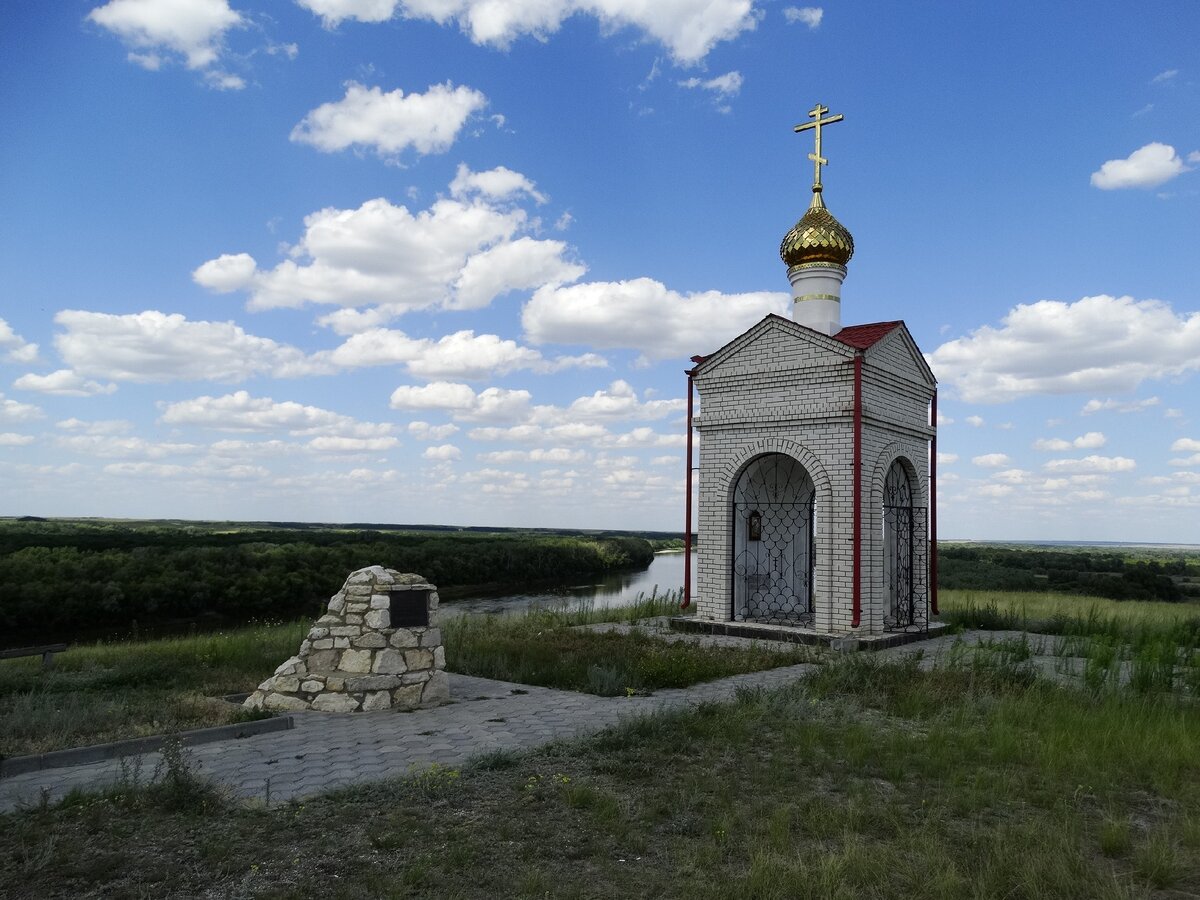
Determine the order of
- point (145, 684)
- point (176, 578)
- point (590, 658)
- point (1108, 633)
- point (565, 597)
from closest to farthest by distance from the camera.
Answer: point (145, 684) → point (590, 658) → point (1108, 633) → point (176, 578) → point (565, 597)

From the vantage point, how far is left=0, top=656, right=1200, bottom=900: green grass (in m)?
3.65

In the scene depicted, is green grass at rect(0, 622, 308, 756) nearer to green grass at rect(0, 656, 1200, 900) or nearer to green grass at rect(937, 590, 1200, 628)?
green grass at rect(0, 656, 1200, 900)

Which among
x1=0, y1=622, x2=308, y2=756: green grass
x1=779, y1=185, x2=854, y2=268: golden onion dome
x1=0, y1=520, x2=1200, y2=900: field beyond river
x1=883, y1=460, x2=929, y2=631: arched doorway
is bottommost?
x1=0, y1=622, x2=308, y2=756: green grass

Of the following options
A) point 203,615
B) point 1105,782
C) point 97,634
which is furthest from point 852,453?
point 203,615

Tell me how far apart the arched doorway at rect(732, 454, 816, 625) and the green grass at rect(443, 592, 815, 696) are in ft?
10.1

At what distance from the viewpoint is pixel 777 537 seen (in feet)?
46.1

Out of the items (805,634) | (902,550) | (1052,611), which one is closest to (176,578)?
(805,634)

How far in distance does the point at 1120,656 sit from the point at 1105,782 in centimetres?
476

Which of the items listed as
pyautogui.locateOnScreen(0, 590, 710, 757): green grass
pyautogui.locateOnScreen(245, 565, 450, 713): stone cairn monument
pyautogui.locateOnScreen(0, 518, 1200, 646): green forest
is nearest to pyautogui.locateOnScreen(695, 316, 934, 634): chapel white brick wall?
pyautogui.locateOnScreen(0, 590, 710, 757): green grass

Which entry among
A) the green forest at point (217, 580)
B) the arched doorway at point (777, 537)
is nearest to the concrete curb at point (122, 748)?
the arched doorway at point (777, 537)

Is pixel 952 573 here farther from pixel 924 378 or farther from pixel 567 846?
pixel 567 846

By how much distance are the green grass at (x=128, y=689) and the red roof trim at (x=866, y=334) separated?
892 centimetres

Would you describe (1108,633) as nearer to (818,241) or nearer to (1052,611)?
(1052,611)

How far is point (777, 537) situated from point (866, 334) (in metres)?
3.71
